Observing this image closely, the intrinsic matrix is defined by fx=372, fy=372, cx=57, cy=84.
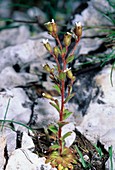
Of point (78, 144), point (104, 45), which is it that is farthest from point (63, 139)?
point (104, 45)

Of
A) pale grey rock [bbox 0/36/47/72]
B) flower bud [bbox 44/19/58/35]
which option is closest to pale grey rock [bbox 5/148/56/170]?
flower bud [bbox 44/19/58/35]

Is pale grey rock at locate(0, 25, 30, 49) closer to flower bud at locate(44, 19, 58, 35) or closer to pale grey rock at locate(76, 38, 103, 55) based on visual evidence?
pale grey rock at locate(76, 38, 103, 55)

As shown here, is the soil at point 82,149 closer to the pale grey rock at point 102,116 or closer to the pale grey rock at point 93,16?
the pale grey rock at point 102,116

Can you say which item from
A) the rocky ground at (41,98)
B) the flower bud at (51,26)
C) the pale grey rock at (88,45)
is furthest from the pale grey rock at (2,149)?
the pale grey rock at (88,45)

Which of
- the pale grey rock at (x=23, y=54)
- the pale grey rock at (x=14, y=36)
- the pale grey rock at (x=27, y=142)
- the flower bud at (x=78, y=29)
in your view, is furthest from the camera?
the pale grey rock at (x=14, y=36)

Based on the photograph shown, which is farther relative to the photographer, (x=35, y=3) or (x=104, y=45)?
(x=35, y=3)

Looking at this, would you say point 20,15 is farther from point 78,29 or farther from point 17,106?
point 78,29

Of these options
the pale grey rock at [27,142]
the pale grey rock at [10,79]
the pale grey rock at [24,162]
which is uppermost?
the pale grey rock at [10,79]

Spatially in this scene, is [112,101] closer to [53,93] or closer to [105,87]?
[105,87]
